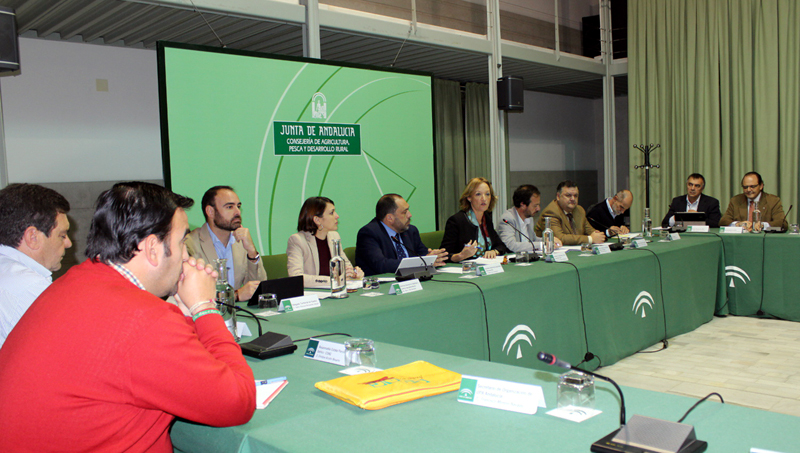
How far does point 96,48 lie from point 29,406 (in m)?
5.54

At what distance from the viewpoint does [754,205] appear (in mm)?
5578

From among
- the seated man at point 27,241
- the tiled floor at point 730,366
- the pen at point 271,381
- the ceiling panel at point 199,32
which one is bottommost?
the tiled floor at point 730,366

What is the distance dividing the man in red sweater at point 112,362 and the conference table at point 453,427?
111 millimetres

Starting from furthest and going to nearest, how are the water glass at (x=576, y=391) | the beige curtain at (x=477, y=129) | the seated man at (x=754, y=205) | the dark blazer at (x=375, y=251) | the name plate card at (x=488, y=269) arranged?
the beige curtain at (x=477, y=129), the seated man at (x=754, y=205), the dark blazer at (x=375, y=251), the name plate card at (x=488, y=269), the water glass at (x=576, y=391)

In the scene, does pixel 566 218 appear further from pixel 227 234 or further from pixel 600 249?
pixel 227 234

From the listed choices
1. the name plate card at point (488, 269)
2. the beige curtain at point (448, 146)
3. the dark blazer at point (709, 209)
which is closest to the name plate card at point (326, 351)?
the name plate card at point (488, 269)

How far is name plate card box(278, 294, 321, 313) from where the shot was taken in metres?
2.36

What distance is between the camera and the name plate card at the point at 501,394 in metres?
1.16

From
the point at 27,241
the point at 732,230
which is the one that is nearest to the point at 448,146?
the point at 732,230

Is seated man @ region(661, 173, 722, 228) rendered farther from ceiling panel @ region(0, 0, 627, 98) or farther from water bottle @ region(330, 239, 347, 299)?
water bottle @ region(330, 239, 347, 299)

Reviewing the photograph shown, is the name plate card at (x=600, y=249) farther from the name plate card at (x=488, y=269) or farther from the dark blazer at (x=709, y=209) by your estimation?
the dark blazer at (x=709, y=209)

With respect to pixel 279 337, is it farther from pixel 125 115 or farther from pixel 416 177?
pixel 125 115

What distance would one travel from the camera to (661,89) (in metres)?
7.84

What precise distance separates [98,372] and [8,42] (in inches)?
147
